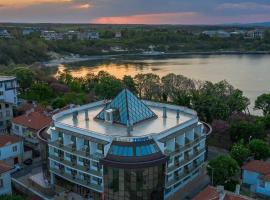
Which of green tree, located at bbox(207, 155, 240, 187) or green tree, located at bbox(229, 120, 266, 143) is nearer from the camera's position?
green tree, located at bbox(207, 155, 240, 187)

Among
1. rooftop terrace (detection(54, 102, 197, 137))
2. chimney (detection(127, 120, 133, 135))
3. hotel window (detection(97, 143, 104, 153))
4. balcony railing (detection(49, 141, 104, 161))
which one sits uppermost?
chimney (detection(127, 120, 133, 135))

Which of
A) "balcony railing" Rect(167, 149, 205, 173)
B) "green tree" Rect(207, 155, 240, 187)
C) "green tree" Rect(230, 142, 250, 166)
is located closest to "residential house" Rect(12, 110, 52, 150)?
"balcony railing" Rect(167, 149, 205, 173)

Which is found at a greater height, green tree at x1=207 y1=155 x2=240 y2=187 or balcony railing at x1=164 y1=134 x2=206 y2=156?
balcony railing at x1=164 y1=134 x2=206 y2=156

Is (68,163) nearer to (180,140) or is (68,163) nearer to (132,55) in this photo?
(180,140)

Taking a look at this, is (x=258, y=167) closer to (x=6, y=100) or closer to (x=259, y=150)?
(x=259, y=150)

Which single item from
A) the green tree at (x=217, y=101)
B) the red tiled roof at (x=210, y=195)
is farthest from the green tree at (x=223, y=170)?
the green tree at (x=217, y=101)

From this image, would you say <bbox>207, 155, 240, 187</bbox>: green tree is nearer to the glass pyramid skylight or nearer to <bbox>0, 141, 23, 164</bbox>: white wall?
the glass pyramid skylight

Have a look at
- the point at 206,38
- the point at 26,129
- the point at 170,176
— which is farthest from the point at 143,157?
the point at 206,38
